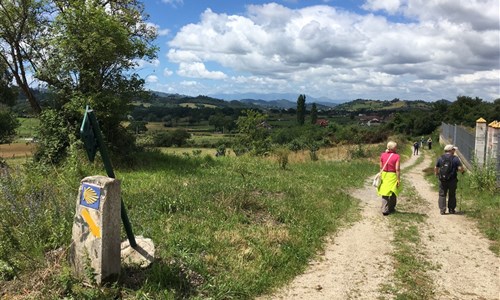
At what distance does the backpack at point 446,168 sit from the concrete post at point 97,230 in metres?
8.33

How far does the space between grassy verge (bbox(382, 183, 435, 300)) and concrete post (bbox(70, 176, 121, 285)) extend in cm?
357

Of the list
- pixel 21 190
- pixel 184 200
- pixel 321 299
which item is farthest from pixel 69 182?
pixel 321 299

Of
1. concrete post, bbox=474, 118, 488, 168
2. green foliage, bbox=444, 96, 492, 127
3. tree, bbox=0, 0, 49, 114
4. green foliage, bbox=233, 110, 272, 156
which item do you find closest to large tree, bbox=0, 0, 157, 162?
tree, bbox=0, 0, 49, 114

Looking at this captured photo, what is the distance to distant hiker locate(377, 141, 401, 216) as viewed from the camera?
10.0 m

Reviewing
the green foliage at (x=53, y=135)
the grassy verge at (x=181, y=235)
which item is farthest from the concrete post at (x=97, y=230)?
the green foliage at (x=53, y=135)

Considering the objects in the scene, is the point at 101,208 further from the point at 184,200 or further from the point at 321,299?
the point at 184,200

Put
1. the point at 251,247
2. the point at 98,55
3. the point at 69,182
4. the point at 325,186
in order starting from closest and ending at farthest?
the point at 251,247, the point at 69,182, the point at 325,186, the point at 98,55

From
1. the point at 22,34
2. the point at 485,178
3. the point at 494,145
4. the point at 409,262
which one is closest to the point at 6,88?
the point at 22,34

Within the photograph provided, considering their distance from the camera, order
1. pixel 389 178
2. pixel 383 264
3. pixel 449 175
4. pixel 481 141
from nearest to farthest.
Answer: pixel 383 264 < pixel 389 178 < pixel 449 175 < pixel 481 141

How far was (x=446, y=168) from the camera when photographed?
1027 cm

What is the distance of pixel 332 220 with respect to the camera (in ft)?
30.8

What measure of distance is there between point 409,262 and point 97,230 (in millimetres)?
4809

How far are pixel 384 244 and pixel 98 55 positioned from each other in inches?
471

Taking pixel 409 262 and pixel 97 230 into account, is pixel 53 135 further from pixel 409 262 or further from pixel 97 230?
pixel 409 262
